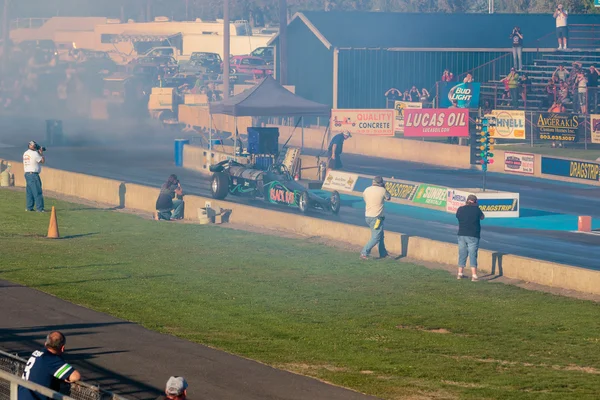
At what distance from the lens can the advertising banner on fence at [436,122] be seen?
4381 cm

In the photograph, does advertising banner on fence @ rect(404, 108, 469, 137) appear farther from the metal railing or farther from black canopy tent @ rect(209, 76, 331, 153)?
the metal railing

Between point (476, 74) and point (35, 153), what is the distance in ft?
112

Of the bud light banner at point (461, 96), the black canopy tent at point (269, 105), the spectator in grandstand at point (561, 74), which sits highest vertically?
the spectator in grandstand at point (561, 74)

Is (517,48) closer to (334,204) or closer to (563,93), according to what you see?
(563,93)

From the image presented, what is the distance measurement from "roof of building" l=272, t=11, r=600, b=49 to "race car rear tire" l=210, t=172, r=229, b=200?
25944 millimetres

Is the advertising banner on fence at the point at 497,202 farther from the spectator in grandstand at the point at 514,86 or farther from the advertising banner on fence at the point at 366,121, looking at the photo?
the spectator in grandstand at the point at 514,86

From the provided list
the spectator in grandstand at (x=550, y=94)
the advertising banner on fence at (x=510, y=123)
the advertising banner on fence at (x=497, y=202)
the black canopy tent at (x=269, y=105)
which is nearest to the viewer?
the advertising banner on fence at (x=497, y=202)

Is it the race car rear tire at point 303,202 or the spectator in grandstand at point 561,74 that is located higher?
the spectator in grandstand at point 561,74

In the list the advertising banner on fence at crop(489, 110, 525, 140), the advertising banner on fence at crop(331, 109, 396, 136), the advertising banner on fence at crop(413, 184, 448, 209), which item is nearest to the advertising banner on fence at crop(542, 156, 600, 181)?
the advertising banner on fence at crop(489, 110, 525, 140)

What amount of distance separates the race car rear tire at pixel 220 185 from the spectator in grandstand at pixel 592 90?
64.3 ft

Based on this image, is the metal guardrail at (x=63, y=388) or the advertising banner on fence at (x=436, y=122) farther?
the advertising banner on fence at (x=436, y=122)

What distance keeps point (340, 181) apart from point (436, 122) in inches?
392

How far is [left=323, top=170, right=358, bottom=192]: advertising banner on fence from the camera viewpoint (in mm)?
35469

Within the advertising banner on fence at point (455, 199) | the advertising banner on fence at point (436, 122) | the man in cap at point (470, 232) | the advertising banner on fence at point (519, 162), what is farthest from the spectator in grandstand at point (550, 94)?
the man in cap at point (470, 232)
